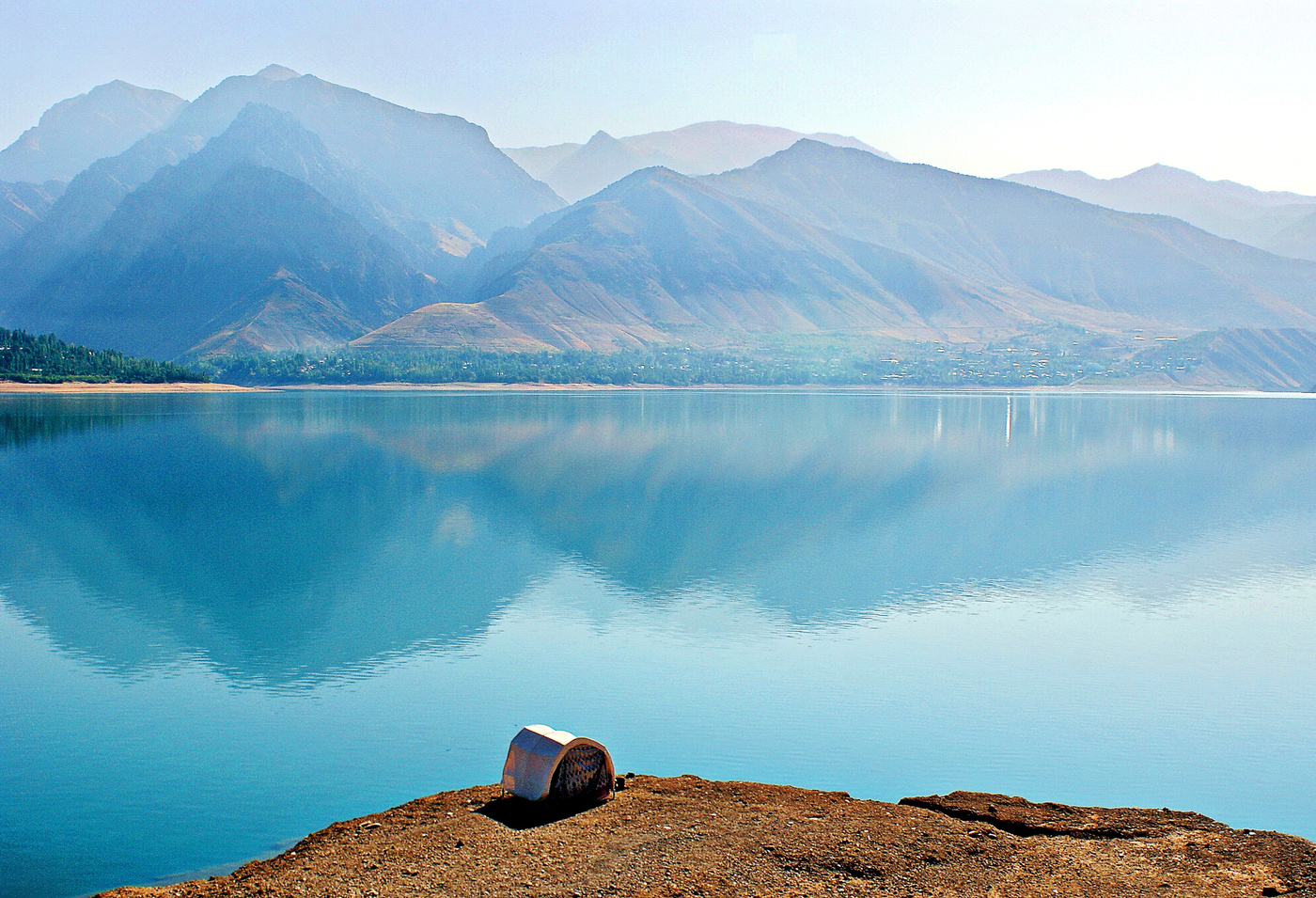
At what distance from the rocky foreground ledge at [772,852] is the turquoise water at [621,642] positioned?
1.81 m

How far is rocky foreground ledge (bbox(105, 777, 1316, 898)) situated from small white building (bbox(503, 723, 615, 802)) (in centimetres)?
23

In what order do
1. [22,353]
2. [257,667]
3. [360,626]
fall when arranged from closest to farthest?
[257,667], [360,626], [22,353]

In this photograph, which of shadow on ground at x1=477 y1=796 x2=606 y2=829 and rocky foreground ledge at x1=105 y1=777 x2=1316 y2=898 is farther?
shadow on ground at x1=477 y1=796 x2=606 y2=829

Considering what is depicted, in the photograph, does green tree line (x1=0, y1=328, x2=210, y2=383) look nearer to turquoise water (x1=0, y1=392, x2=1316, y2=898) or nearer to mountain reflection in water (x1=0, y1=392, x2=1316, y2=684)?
mountain reflection in water (x1=0, y1=392, x2=1316, y2=684)

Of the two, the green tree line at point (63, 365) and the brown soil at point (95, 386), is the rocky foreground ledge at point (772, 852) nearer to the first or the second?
the brown soil at point (95, 386)

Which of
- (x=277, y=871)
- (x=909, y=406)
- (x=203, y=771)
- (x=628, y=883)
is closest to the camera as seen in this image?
(x=628, y=883)

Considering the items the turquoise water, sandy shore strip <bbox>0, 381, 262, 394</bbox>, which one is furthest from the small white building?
sandy shore strip <bbox>0, 381, 262, 394</bbox>

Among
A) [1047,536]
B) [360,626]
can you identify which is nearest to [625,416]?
[1047,536]

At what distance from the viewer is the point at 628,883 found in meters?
9.13

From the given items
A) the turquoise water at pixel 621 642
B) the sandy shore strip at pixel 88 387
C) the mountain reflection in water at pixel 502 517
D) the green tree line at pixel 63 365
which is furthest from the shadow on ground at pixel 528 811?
the green tree line at pixel 63 365

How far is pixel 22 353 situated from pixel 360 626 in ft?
509

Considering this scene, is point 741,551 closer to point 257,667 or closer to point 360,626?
point 360,626

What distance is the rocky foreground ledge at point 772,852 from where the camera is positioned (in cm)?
919

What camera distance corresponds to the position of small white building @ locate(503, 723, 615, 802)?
11.0m
